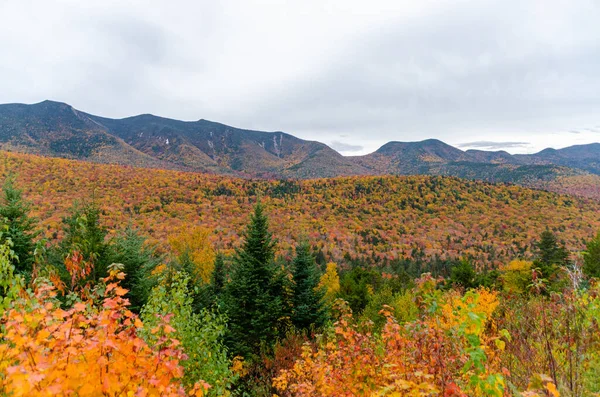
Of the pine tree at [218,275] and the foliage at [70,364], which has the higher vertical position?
the foliage at [70,364]

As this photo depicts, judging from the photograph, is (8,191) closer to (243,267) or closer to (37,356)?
(243,267)

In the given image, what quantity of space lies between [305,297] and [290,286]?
3.91 ft

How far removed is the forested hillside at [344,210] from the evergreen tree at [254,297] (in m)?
47.5

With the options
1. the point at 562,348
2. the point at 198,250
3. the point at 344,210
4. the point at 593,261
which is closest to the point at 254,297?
the point at 562,348

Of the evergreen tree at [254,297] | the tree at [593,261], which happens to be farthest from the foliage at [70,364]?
the tree at [593,261]

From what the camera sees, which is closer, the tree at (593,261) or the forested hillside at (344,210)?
the tree at (593,261)

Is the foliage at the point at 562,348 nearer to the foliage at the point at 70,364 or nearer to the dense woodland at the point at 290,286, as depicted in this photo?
the dense woodland at the point at 290,286

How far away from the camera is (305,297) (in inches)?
739

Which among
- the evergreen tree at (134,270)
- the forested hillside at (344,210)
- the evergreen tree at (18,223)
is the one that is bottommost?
the forested hillside at (344,210)

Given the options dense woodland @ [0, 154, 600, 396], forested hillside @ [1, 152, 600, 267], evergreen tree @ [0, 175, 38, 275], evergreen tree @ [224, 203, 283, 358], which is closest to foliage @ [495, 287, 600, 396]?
dense woodland @ [0, 154, 600, 396]

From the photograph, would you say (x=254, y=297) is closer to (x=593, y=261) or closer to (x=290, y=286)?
(x=290, y=286)

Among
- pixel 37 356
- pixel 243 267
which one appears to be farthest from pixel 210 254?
pixel 37 356

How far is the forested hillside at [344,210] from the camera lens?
79.8 meters

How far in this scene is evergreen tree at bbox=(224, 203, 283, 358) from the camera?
1627 cm
